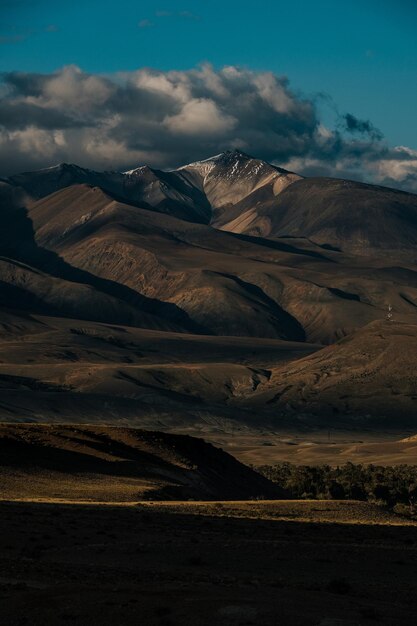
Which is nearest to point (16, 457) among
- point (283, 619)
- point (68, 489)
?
point (68, 489)

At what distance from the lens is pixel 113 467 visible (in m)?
77.7

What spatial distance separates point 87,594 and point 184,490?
46751 millimetres

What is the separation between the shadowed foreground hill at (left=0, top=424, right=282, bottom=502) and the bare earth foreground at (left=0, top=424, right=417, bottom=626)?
22cm

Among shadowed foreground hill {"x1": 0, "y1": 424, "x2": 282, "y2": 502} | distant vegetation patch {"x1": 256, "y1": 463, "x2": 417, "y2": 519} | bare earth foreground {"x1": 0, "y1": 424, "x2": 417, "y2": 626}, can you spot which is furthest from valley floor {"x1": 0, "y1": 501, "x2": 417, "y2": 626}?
distant vegetation patch {"x1": 256, "y1": 463, "x2": 417, "y2": 519}

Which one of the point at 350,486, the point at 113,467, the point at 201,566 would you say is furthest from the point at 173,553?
the point at 350,486

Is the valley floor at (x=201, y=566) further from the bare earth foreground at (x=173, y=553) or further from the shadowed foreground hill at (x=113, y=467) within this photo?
the shadowed foreground hill at (x=113, y=467)

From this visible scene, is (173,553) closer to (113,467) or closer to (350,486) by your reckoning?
(113,467)

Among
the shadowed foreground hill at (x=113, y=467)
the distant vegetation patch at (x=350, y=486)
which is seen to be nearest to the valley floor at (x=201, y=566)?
the shadowed foreground hill at (x=113, y=467)

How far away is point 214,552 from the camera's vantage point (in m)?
38.8

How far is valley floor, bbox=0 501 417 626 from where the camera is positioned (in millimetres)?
25422

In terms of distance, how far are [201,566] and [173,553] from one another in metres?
2.93

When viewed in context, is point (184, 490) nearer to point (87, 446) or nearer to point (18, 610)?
point (87, 446)

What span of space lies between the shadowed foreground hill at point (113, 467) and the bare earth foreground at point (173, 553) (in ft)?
0.72

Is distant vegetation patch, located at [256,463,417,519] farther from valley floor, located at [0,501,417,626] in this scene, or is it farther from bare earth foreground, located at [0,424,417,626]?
valley floor, located at [0,501,417,626]
